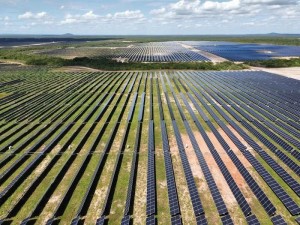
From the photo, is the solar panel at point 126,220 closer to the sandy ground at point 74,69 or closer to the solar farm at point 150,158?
the solar farm at point 150,158

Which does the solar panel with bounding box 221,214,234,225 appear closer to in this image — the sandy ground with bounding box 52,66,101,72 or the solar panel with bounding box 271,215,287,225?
the solar panel with bounding box 271,215,287,225

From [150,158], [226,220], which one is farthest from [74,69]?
[226,220]

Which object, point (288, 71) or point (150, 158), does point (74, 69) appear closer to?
point (288, 71)

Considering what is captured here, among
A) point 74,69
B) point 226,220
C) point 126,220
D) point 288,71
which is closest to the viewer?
point 226,220

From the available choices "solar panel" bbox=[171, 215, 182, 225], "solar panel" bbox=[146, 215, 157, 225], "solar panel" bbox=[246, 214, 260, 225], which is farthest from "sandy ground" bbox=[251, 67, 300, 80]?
"solar panel" bbox=[146, 215, 157, 225]

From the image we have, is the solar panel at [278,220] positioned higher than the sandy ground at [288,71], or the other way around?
the sandy ground at [288,71]

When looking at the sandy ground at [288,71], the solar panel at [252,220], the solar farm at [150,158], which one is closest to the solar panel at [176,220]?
the solar farm at [150,158]

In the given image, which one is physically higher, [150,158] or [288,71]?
[288,71]

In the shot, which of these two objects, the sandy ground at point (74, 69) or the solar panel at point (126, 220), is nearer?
the solar panel at point (126, 220)
